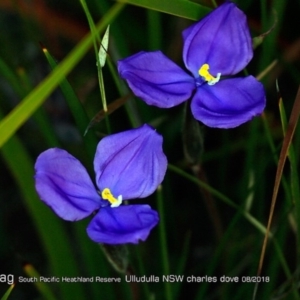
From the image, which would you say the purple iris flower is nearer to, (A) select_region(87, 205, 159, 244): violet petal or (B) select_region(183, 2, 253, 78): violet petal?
(B) select_region(183, 2, 253, 78): violet petal

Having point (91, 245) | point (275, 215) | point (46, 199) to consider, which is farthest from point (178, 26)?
point (46, 199)

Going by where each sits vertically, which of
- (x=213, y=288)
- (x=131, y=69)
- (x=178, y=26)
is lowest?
(x=213, y=288)

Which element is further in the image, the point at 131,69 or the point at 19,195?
the point at 19,195

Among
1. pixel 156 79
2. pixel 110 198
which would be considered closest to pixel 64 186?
pixel 110 198

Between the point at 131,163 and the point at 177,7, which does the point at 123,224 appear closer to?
the point at 131,163

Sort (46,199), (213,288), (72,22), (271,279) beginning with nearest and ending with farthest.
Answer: (46,199) → (271,279) → (213,288) → (72,22)

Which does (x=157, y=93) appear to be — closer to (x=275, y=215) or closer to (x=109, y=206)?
(x=109, y=206)

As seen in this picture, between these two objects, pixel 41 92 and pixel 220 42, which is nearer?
pixel 41 92
